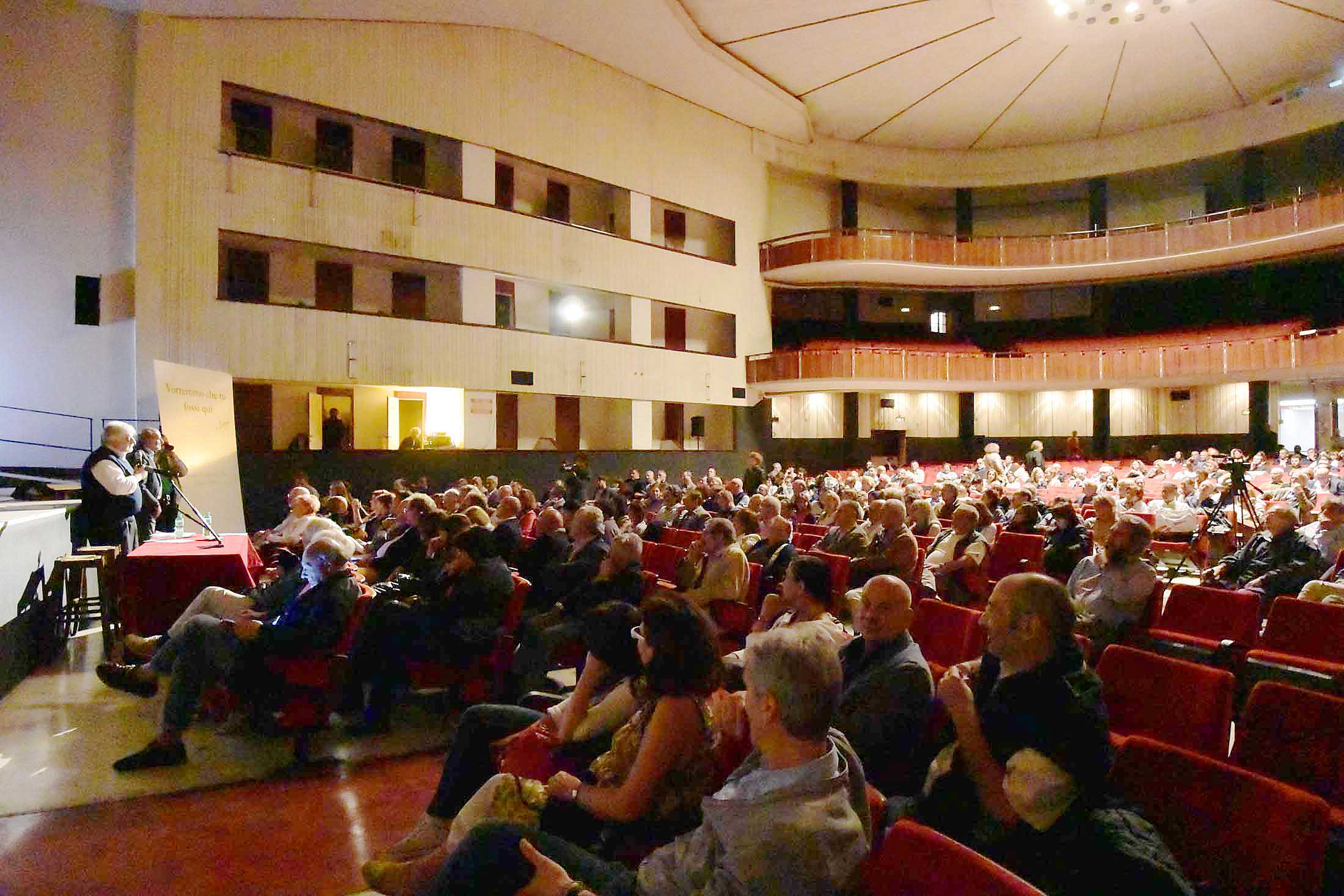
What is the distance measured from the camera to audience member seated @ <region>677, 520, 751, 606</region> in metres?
4.41

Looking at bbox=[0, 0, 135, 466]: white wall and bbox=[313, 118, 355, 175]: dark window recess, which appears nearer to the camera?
bbox=[0, 0, 135, 466]: white wall

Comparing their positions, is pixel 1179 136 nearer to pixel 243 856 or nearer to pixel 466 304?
pixel 466 304

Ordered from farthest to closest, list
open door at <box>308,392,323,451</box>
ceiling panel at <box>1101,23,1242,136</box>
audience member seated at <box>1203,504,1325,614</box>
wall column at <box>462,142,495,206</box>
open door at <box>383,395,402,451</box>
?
ceiling panel at <box>1101,23,1242,136</box>
open door at <box>383,395,402,451</box>
wall column at <box>462,142,495,206</box>
open door at <box>308,392,323,451</box>
audience member seated at <box>1203,504,1325,614</box>

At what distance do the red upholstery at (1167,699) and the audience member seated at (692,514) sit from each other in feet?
13.7

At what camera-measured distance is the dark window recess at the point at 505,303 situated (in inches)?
560

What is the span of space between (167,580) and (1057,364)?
18316mm

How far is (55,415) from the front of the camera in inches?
382

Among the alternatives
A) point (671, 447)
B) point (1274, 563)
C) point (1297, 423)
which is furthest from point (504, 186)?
point (1297, 423)

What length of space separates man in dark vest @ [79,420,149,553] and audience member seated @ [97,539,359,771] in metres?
2.38

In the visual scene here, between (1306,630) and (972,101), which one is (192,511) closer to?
(1306,630)

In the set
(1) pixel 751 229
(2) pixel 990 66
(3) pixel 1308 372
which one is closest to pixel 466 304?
(1) pixel 751 229

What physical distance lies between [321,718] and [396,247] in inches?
400

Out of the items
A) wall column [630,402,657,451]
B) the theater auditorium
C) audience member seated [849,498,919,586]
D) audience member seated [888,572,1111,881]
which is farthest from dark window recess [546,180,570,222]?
audience member seated [888,572,1111,881]

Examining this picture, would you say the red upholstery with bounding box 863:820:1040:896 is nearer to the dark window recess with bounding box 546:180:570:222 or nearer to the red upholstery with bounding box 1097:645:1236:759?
the red upholstery with bounding box 1097:645:1236:759
